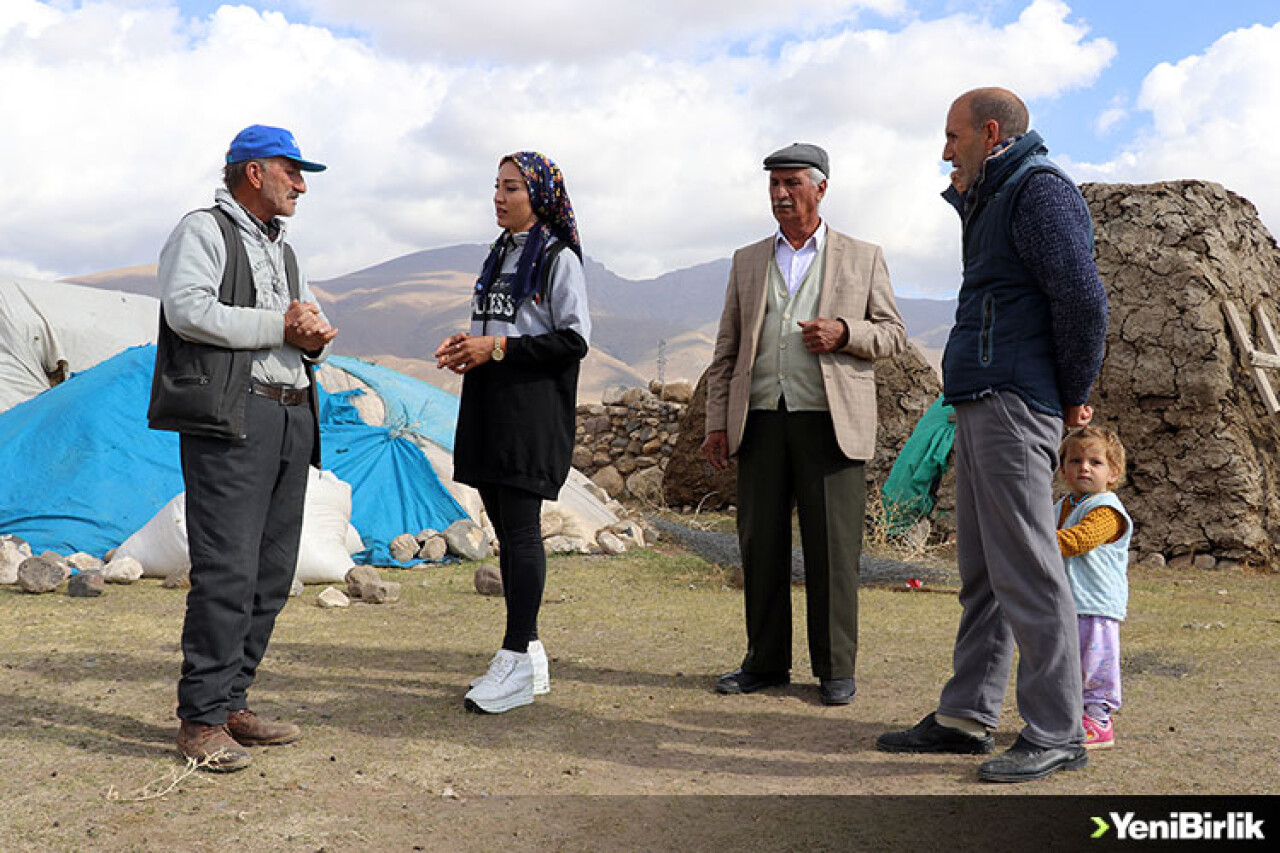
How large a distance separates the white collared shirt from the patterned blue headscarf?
80cm

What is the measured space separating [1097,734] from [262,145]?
305cm

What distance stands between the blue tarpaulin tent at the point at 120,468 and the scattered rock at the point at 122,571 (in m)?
0.79

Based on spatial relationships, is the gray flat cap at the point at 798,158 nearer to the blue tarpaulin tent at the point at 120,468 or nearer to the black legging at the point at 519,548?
the black legging at the point at 519,548

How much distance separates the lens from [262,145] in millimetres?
3229

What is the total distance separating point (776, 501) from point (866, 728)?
2.88 feet

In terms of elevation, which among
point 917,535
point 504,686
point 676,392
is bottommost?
point 504,686

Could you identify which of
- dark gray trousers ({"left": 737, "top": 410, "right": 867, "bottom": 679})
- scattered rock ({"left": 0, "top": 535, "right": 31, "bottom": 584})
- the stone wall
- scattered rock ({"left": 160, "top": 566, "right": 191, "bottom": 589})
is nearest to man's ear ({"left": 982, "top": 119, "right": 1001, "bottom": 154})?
dark gray trousers ({"left": 737, "top": 410, "right": 867, "bottom": 679})

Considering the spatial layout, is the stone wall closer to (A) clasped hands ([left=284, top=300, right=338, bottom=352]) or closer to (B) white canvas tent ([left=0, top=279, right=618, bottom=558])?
(B) white canvas tent ([left=0, top=279, right=618, bottom=558])

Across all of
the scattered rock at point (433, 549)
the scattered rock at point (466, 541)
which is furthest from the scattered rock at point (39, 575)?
the scattered rock at point (466, 541)

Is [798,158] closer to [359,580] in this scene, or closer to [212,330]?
[212,330]

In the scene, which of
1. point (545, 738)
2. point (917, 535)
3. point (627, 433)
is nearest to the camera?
point (545, 738)

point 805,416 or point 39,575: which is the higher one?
point 805,416

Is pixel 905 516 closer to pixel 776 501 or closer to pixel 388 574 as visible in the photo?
pixel 388 574

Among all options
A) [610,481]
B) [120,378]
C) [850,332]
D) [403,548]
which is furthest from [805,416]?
[610,481]
